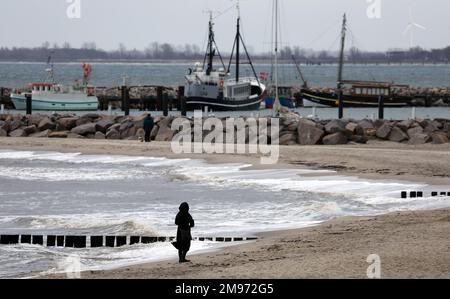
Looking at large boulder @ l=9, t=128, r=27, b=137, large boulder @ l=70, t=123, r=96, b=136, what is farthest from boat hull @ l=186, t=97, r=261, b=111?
large boulder @ l=70, t=123, r=96, b=136

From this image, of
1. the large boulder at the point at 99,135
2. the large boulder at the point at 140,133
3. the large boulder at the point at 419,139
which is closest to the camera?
the large boulder at the point at 419,139

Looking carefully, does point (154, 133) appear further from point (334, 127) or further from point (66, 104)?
point (66, 104)

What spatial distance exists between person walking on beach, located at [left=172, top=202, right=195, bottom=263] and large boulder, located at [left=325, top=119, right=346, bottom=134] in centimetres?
2504

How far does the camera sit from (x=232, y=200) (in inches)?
997

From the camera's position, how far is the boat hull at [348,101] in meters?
81.8

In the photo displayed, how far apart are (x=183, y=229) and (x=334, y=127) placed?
2552 cm

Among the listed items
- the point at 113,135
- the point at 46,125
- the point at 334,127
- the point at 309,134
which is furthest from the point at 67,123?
the point at 334,127

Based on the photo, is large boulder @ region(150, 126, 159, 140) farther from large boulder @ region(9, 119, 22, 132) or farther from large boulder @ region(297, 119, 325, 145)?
large boulder @ region(9, 119, 22, 132)

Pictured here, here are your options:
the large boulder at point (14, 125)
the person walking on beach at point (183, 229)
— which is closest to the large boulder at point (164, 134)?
the large boulder at point (14, 125)

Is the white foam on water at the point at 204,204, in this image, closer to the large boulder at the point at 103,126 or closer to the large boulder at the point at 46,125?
the large boulder at the point at 103,126
